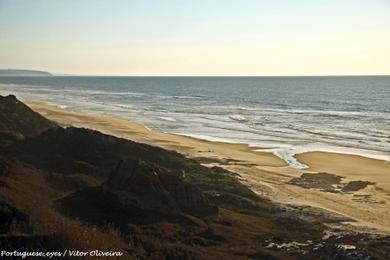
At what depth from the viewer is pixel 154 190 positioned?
15.0m

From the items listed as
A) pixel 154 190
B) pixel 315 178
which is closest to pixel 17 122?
pixel 154 190

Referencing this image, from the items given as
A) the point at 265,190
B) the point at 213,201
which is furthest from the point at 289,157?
the point at 213,201

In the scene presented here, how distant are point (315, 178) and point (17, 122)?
19.7 meters

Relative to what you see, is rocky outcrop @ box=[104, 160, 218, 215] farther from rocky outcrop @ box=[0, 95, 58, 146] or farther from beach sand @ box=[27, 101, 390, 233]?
rocky outcrop @ box=[0, 95, 58, 146]

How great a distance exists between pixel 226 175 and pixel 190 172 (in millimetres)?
1894

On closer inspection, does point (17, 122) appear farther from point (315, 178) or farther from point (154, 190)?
point (315, 178)

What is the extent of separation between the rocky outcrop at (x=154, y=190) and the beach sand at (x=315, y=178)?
6478 millimetres

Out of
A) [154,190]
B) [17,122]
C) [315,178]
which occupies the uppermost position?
[17,122]

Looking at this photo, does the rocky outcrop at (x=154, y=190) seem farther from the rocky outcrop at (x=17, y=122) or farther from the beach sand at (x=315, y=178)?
the rocky outcrop at (x=17, y=122)

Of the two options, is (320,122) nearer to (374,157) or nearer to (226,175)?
(374,157)

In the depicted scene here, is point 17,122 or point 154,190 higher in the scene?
point 17,122

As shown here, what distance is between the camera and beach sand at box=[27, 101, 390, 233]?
21531 mm

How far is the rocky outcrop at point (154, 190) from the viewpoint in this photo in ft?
48.3

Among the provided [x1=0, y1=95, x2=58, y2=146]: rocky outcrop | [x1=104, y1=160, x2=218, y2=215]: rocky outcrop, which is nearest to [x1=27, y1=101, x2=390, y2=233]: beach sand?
[x1=104, y1=160, x2=218, y2=215]: rocky outcrop
